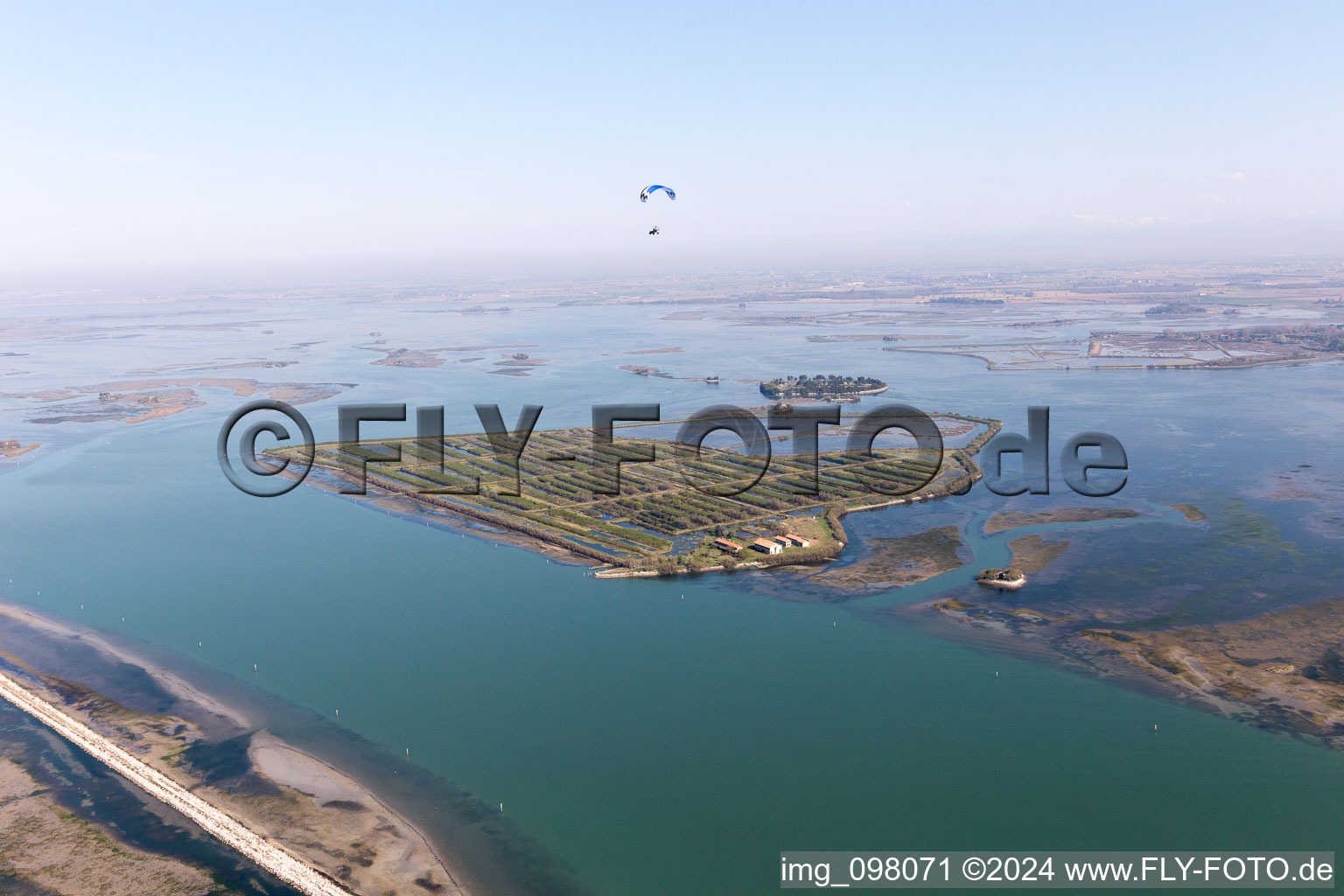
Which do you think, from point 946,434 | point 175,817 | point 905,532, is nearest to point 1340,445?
point 946,434

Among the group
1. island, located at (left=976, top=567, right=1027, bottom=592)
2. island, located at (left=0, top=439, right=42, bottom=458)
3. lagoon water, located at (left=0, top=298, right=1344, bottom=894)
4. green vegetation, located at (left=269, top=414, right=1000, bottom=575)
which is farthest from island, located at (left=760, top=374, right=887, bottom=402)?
island, located at (left=0, top=439, right=42, bottom=458)

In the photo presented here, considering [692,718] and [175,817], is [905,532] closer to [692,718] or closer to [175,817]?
[692,718]

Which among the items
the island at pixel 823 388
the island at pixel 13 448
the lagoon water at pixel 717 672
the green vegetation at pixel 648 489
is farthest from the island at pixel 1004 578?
the island at pixel 13 448

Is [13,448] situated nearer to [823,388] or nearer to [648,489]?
[648,489]

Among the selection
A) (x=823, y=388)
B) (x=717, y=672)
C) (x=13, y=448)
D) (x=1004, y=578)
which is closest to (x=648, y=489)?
(x=1004, y=578)

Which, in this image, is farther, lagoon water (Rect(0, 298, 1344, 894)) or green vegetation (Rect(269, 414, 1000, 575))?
green vegetation (Rect(269, 414, 1000, 575))

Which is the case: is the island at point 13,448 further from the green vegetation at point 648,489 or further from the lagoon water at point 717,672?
the green vegetation at point 648,489

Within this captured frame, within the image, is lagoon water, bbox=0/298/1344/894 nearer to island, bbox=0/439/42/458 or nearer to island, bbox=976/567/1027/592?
island, bbox=976/567/1027/592

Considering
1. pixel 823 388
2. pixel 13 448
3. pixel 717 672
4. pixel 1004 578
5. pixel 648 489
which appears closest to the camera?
pixel 717 672
